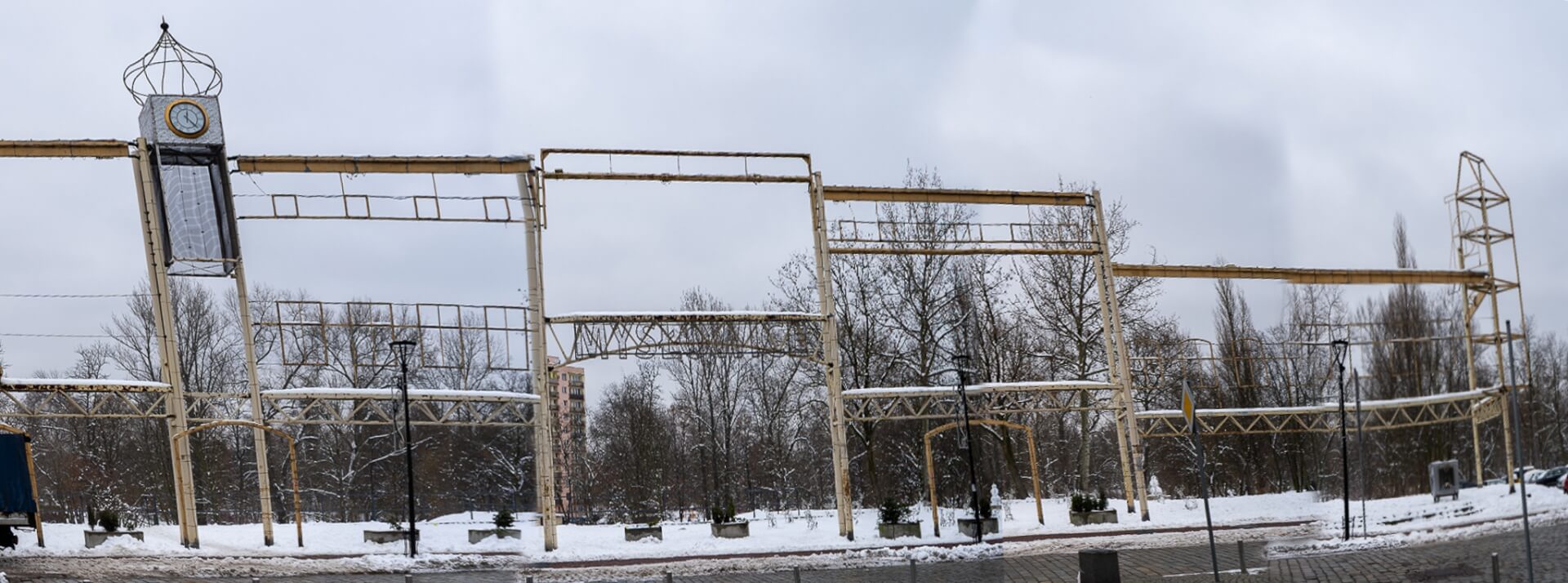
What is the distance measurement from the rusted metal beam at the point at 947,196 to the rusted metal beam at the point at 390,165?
25.5ft

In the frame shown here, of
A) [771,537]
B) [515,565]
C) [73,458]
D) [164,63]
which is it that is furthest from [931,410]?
[73,458]

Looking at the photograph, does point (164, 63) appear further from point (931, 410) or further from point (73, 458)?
point (931, 410)

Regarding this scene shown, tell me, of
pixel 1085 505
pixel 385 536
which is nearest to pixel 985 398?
pixel 1085 505

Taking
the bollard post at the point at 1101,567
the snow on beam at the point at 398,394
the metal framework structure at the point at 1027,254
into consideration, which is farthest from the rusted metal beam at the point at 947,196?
the bollard post at the point at 1101,567

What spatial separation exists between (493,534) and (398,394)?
4.29 m

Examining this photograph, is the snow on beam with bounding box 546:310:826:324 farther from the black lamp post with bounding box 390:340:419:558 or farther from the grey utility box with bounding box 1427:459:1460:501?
the grey utility box with bounding box 1427:459:1460:501

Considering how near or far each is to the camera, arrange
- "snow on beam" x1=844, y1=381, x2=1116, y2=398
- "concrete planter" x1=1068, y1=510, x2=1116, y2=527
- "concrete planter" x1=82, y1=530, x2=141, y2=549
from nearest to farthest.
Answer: "concrete planter" x1=82, y1=530, x2=141, y2=549
"snow on beam" x1=844, y1=381, x2=1116, y2=398
"concrete planter" x1=1068, y1=510, x2=1116, y2=527

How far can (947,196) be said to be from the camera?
95.5ft

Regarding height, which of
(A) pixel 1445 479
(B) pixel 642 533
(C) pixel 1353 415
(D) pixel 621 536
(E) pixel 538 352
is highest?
(E) pixel 538 352

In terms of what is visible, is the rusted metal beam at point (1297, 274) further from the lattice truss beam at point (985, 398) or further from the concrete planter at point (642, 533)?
the concrete planter at point (642, 533)

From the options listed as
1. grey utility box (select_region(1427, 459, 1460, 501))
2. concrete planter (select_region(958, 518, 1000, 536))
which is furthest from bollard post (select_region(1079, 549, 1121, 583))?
grey utility box (select_region(1427, 459, 1460, 501))

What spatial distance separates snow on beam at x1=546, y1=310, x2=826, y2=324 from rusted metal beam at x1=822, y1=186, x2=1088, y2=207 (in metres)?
Answer: 3.42

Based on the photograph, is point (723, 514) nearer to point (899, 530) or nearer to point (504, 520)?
point (899, 530)

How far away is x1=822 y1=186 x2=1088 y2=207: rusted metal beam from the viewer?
28438 millimetres
